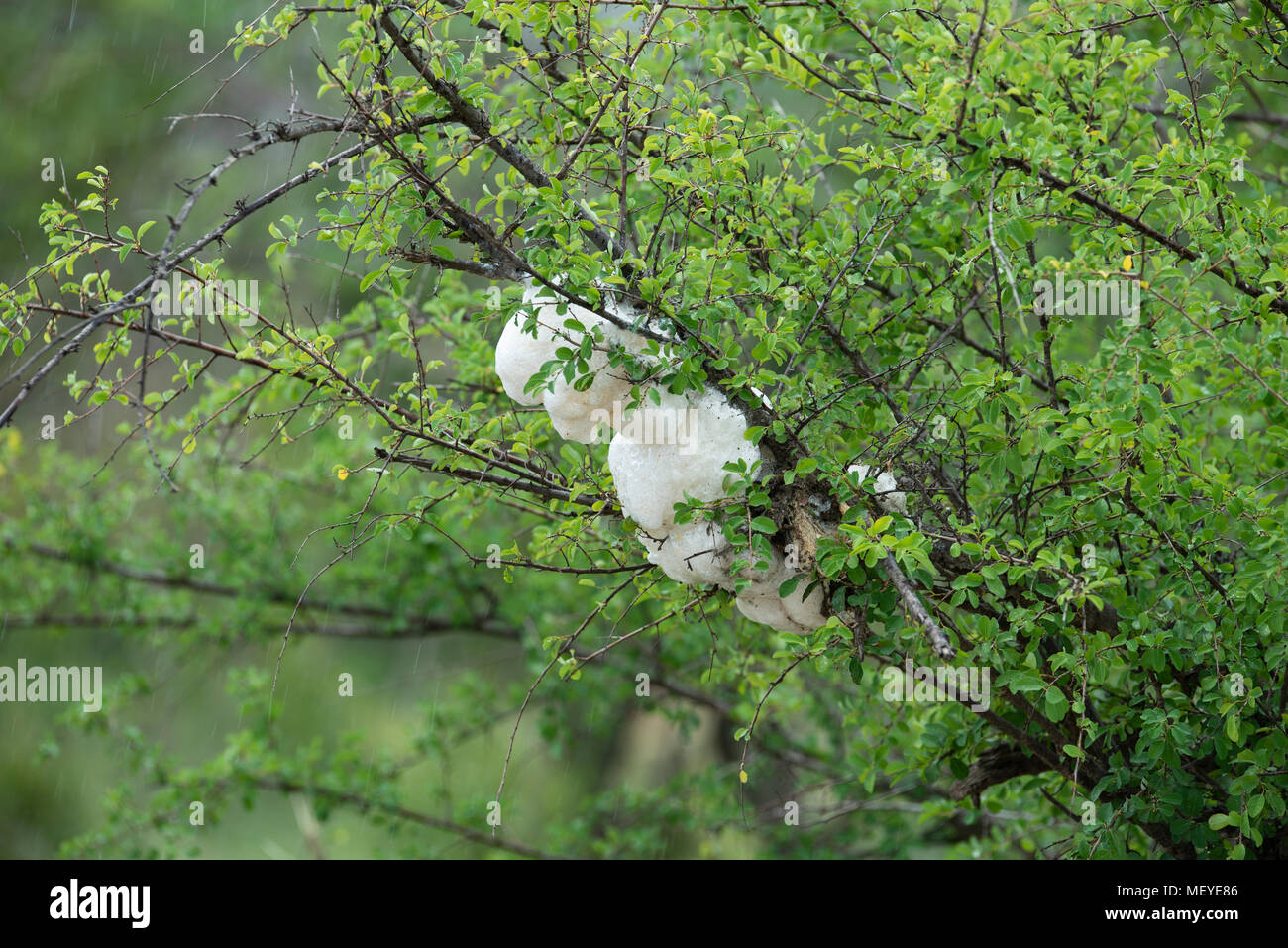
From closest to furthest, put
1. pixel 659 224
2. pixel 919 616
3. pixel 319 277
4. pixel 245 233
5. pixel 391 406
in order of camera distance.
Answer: pixel 919 616
pixel 659 224
pixel 391 406
pixel 319 277
pixel 245 233

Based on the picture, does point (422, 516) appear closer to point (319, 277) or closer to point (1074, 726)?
point (1074, 726)

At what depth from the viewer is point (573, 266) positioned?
2.29 m

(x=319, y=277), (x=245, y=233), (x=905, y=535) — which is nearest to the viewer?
(x=905, y=535)

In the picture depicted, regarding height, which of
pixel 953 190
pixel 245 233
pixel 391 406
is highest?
pixel 245 233

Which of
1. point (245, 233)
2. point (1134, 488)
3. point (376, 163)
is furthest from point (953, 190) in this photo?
point (245, 233)

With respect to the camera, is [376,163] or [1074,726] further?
[1074,726]

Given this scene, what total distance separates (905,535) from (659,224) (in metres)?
0.82
